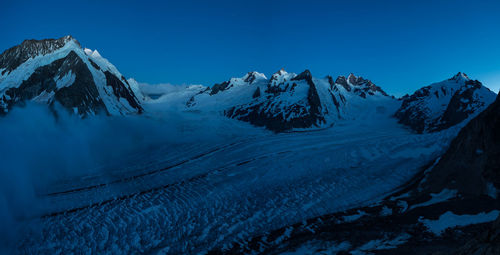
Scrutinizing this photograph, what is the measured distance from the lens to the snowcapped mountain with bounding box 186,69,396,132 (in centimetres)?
7694

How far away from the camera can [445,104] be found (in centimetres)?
7506

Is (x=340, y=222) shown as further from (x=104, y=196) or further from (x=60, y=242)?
(x=104, y=196)

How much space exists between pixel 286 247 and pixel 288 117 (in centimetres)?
6277

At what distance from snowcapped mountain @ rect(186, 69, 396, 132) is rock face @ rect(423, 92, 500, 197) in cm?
4965

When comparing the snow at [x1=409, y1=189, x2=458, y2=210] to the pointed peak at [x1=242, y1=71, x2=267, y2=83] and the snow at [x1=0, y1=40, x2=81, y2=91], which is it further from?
the pointed peak at [x1=242, y1=71, x2=267, y2=83]

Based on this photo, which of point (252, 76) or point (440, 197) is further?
point (252, 76)

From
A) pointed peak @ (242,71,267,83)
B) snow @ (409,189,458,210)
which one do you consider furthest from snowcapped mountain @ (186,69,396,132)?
snow @ (409,189,458,210)

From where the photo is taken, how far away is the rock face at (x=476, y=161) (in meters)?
17.1

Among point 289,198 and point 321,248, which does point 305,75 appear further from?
point 321,248

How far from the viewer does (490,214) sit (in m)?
14.4

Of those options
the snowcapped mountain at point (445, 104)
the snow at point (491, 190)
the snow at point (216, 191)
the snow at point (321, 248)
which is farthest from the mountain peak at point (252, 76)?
the snow at point (321, 248)

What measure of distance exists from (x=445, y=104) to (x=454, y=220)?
74.0 metres

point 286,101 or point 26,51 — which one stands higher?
point 26,51

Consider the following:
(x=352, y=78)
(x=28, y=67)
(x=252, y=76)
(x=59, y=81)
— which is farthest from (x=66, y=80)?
(x=352, y=78)
